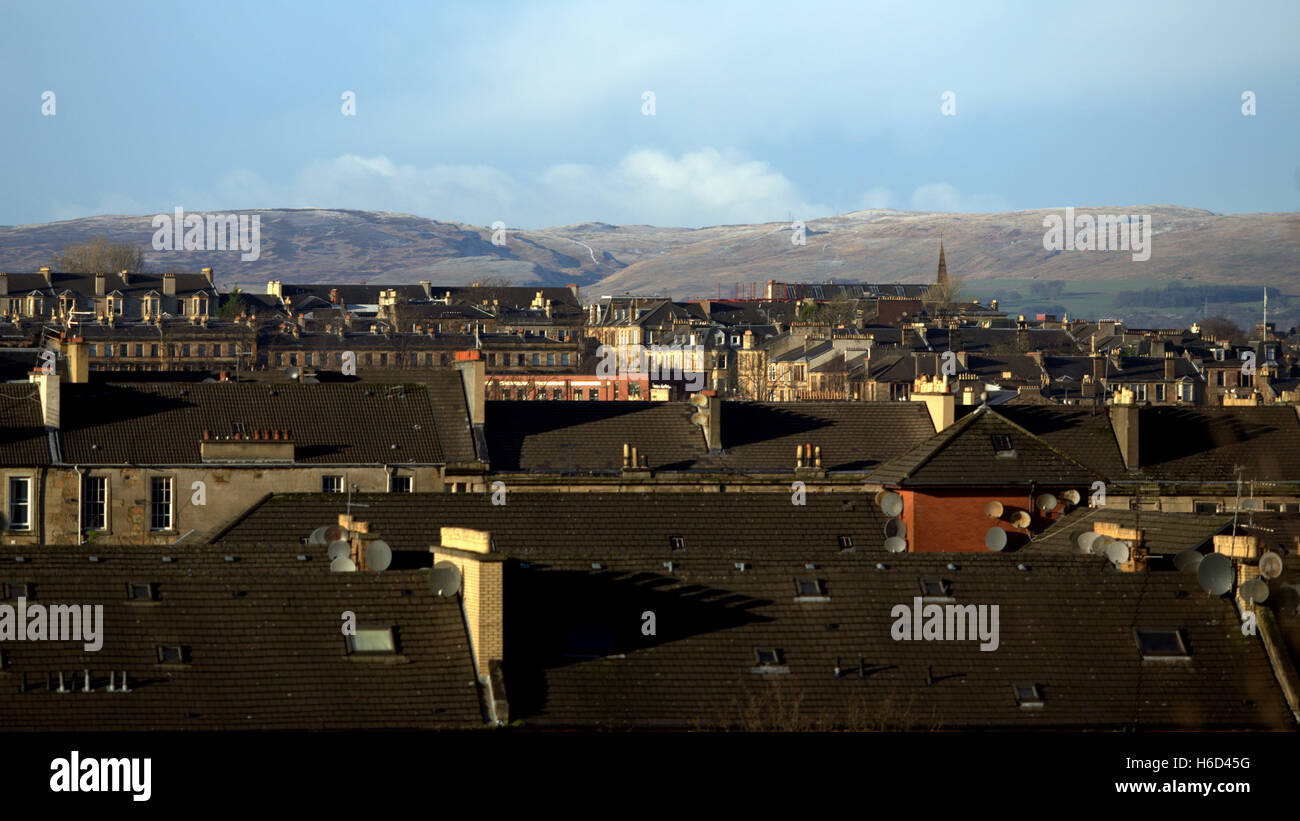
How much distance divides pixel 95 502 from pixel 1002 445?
30606 mm

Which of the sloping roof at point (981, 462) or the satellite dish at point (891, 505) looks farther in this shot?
the sloping roof at point (981, 462)

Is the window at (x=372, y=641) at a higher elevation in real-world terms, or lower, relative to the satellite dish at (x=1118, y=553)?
lower


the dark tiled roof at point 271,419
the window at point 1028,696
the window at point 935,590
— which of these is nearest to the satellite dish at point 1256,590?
the window at point 1028,696

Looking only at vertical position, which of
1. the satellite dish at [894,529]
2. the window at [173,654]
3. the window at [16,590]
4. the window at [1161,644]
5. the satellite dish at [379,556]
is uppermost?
the satellite dish at [379,556]

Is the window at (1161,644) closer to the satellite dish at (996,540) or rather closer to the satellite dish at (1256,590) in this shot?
the satellite dish at (1256,590)

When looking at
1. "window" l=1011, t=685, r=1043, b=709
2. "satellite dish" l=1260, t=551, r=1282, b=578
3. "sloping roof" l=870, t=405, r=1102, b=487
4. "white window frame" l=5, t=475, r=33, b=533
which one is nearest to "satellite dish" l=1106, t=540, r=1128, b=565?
"satellite dish" l=1260, t=551, r=1282, b=578

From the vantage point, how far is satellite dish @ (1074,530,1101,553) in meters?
44.8

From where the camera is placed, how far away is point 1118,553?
41.5 meters

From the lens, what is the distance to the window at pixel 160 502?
67.1 meters

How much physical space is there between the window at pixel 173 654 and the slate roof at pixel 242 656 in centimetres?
11

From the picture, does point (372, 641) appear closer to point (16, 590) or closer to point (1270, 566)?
point (16, 590)

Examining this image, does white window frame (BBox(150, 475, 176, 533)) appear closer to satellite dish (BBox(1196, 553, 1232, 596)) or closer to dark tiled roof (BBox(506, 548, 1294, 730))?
dark tiled roof (BBox(506, 548, 1294, 730))
